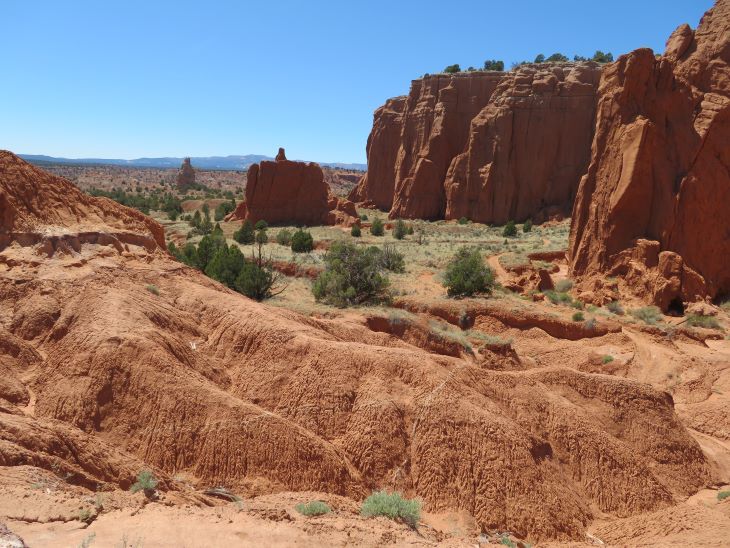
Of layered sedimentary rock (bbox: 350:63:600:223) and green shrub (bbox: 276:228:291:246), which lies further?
layered sedimentary rock (bbox: 350:63:600:223)

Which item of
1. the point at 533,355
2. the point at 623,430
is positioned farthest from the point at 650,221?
the point at 623,430

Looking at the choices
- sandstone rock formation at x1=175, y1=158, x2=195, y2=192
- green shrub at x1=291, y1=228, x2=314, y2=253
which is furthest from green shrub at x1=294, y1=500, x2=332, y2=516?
sandstone rock formation at x1=175, y1=158, x2=195, y2=192

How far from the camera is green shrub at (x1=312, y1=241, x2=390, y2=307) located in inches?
925

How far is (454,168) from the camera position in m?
53.4

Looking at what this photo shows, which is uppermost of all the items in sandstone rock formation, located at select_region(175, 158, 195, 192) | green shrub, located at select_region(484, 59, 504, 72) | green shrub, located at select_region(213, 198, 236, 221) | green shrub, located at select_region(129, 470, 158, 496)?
green shrub, located at select_region(484, 59, 504, 72)

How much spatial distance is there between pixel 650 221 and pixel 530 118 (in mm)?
27097

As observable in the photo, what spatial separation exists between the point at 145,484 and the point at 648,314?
21202mm

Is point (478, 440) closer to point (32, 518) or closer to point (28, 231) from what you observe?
point (32, 518)

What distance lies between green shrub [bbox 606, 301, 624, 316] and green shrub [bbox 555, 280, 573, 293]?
9.51 feet

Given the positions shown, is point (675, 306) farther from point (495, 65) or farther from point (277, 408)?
point (495, 65)

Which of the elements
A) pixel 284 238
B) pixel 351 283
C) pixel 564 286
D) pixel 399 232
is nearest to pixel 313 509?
pixel 351 283

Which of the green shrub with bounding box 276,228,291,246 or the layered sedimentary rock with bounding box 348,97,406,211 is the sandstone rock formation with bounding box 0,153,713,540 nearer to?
the green shrub with bounding box 276,228,291,246

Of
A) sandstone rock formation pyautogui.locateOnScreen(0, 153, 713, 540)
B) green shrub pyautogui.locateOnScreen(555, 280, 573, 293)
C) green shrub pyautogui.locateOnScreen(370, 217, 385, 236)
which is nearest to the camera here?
sandstone rock formation pyautogui.locateOnScreen(0, 153, 713, 540)

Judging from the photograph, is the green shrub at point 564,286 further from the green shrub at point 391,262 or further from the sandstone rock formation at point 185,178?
the sandstone rock formation at point 185,178
